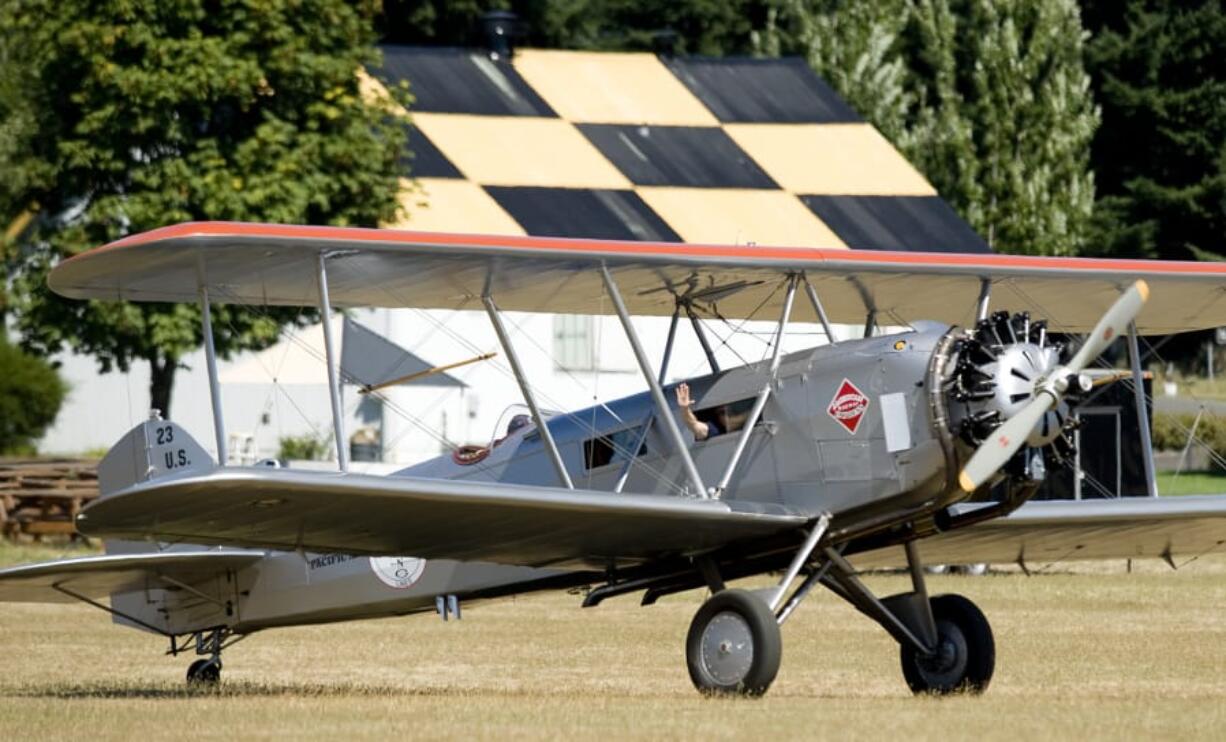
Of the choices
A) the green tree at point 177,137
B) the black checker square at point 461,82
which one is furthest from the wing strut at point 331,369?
the black checker square at point 461,82

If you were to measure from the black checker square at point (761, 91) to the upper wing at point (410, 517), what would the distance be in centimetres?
2528

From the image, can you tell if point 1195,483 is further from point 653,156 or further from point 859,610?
point 859,610

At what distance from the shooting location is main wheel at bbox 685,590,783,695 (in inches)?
469

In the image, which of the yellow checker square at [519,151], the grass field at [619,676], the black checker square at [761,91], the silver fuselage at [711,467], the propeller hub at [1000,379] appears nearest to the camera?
the grass field at [619,676]

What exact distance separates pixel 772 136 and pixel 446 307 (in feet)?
76.2

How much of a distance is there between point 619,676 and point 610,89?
23244 millimetres

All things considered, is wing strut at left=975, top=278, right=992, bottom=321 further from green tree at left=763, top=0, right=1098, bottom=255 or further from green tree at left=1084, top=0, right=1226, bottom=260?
green tree at left=1084, top=0, right=1226, bottom=260

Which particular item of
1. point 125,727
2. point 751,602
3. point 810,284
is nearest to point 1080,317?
point 810,284

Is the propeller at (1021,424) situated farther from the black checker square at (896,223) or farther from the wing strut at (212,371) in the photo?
the black checker square at (896,223)

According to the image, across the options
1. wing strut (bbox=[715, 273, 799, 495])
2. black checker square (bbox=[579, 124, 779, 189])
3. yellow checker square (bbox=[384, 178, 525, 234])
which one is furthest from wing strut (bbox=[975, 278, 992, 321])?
black checker square (bbox=[579, 124, 779, 189])

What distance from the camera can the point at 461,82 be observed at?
1448 inches

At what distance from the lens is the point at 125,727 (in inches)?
435

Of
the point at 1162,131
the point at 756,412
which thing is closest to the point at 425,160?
the point at 756,412

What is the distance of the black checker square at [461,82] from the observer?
36062 mm
